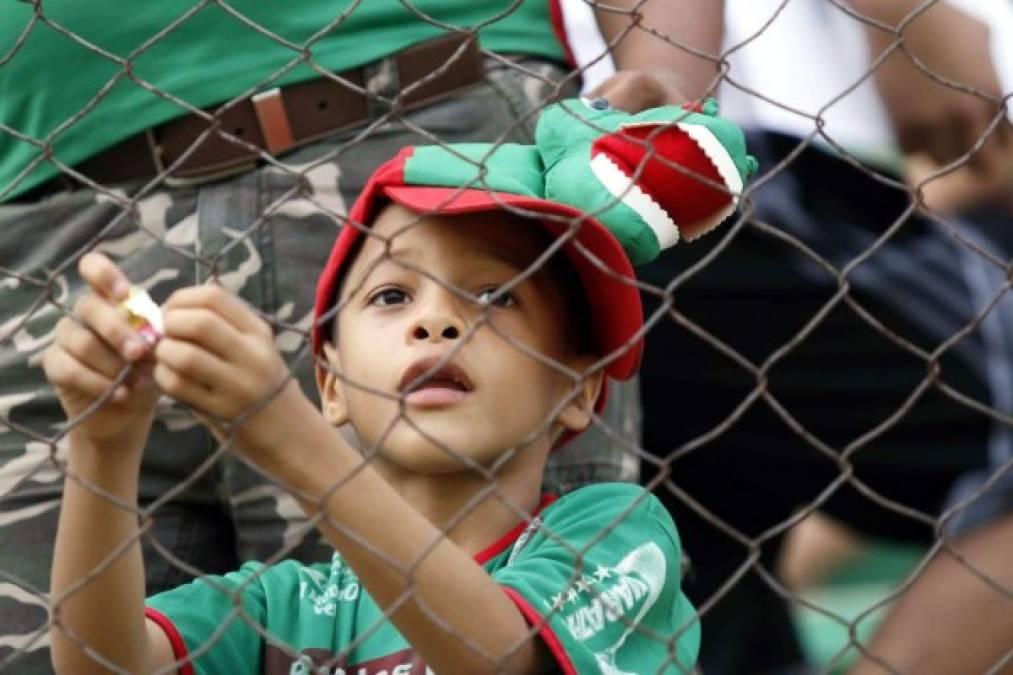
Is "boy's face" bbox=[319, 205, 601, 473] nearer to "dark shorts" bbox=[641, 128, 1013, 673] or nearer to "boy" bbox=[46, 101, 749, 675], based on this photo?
"boy" bbox=[46, 101, 749, 675]

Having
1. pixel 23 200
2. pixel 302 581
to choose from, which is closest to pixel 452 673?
pixel 302 581

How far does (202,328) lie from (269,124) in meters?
0.77

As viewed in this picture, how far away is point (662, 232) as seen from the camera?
203cm

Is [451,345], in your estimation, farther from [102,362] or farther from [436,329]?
[102,362]

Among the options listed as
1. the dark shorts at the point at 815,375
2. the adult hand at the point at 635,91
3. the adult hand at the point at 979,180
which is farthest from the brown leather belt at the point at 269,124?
the adult hand at the point at 979,180

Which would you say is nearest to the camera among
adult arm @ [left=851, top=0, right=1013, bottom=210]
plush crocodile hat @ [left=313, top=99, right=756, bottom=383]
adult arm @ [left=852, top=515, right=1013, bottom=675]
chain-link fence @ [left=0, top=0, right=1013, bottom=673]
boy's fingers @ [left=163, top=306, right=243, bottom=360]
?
boy's fingers @ [left=163, top=306, right=243, bottom=360]

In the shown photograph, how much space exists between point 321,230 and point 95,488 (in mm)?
678

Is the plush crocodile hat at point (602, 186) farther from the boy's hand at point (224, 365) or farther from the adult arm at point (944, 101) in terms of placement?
the adult arm at point (944, 101)

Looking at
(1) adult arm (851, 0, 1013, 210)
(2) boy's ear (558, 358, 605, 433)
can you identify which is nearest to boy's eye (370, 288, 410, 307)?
(2) boy's ear (558, 358, 605, 433)

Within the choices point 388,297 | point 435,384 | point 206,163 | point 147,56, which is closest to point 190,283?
point 206,163

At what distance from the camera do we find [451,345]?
190 centimetres

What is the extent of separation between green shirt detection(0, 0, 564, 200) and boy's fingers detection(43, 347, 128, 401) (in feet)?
2.19

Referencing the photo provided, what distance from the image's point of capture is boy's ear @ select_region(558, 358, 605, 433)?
81.4 inches

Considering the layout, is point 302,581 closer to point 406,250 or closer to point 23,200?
point 406,250
